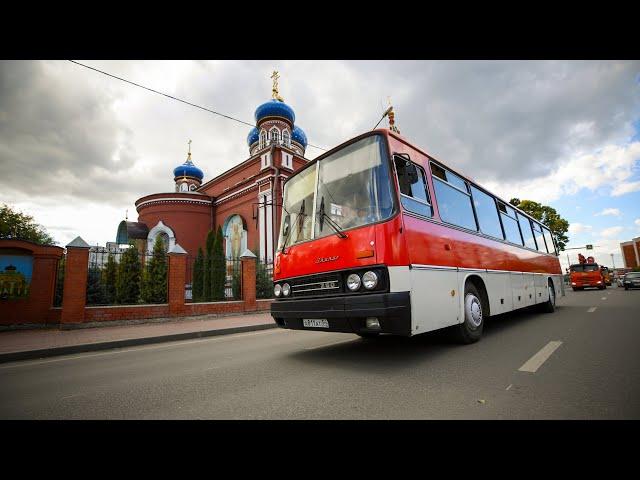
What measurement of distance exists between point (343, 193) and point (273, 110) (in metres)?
27.7

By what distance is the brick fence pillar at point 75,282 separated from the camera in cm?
983

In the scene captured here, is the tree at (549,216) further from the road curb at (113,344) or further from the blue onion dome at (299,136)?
the road curb at (113,344)

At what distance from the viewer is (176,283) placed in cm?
1205

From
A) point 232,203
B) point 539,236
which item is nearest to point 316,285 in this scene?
point 539,236

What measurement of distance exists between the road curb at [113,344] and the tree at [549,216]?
44552mm

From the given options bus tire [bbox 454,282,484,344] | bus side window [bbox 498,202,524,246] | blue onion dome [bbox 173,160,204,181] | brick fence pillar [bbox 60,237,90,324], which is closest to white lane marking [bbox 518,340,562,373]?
bus tire [bbox 454,282,484,344]

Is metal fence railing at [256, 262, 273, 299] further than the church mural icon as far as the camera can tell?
Yes

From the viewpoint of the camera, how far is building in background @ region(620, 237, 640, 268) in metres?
60.1

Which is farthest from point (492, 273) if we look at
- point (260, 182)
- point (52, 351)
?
point (260, 182)

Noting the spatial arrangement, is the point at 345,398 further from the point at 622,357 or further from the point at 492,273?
the point at 492,273

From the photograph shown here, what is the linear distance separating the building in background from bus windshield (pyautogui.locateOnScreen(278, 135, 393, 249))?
7864 centimetres

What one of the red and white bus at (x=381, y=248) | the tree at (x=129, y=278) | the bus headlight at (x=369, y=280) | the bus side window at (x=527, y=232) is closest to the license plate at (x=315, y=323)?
the red and white bus at (x=381, y=248)

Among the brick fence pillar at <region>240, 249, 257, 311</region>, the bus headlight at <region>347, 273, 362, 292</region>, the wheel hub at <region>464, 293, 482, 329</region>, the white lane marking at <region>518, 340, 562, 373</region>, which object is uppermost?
the brick fence pillar at <region>240, 249, 257, 311</region>

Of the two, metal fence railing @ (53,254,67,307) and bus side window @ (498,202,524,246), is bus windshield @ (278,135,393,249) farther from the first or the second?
metal fence railing @ (53,254,67,307)
